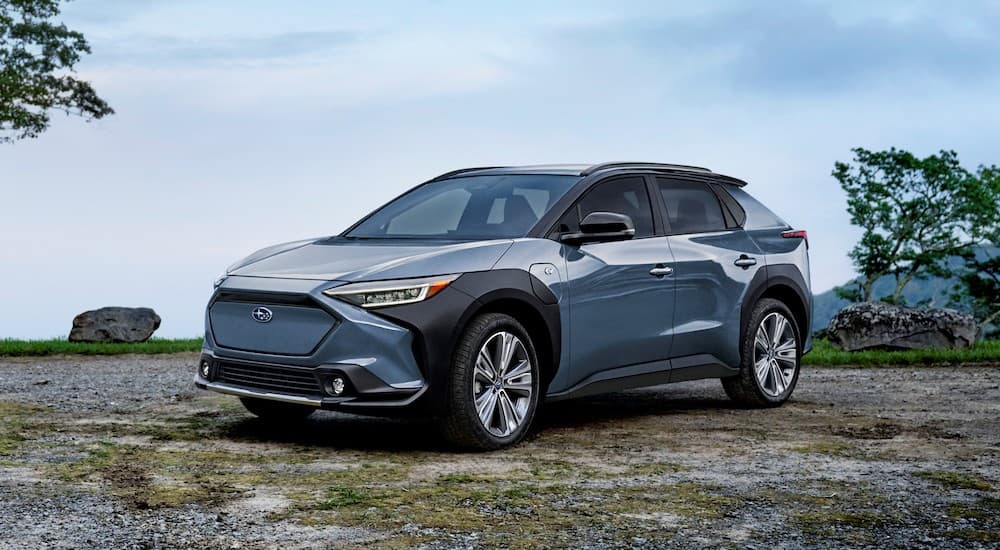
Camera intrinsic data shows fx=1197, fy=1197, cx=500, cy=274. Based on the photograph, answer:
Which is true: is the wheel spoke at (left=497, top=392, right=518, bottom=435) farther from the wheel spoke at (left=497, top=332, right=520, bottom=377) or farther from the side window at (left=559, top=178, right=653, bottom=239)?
the side window at (left=559, top=178, right=653, bottom=239)

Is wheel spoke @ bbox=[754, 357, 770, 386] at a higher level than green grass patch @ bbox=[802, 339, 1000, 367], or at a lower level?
higher

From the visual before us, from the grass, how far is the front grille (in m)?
10.7

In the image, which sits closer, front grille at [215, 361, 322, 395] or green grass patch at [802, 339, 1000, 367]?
front grille at [215, 361, 322, 395]

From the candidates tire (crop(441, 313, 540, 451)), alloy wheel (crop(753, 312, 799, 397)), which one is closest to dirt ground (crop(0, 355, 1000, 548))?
tire (crop(441, 313, 540, 451))

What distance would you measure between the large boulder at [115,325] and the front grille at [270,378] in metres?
13.2

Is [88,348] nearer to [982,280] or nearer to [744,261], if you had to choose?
[744,261]

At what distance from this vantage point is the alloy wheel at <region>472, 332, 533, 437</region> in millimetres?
7270

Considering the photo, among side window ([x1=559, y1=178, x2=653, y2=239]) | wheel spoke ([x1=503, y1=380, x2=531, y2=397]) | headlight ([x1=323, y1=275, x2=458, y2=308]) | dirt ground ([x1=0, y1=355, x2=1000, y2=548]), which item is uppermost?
side window ([x1=559, y1=178, x2=653, y2=239])

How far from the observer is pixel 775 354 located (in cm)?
981

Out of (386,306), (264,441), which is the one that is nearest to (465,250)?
(386,306)

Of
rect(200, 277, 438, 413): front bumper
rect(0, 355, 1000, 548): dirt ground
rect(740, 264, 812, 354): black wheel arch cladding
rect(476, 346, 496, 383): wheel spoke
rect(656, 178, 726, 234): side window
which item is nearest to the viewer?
rect(0, 355, 1000, 548): dirt ground

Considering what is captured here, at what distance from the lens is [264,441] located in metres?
7.67

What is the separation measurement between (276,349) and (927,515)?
3786mm

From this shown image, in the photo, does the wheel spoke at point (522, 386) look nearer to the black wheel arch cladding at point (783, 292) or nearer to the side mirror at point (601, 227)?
the side mirror at point (601, 227)
